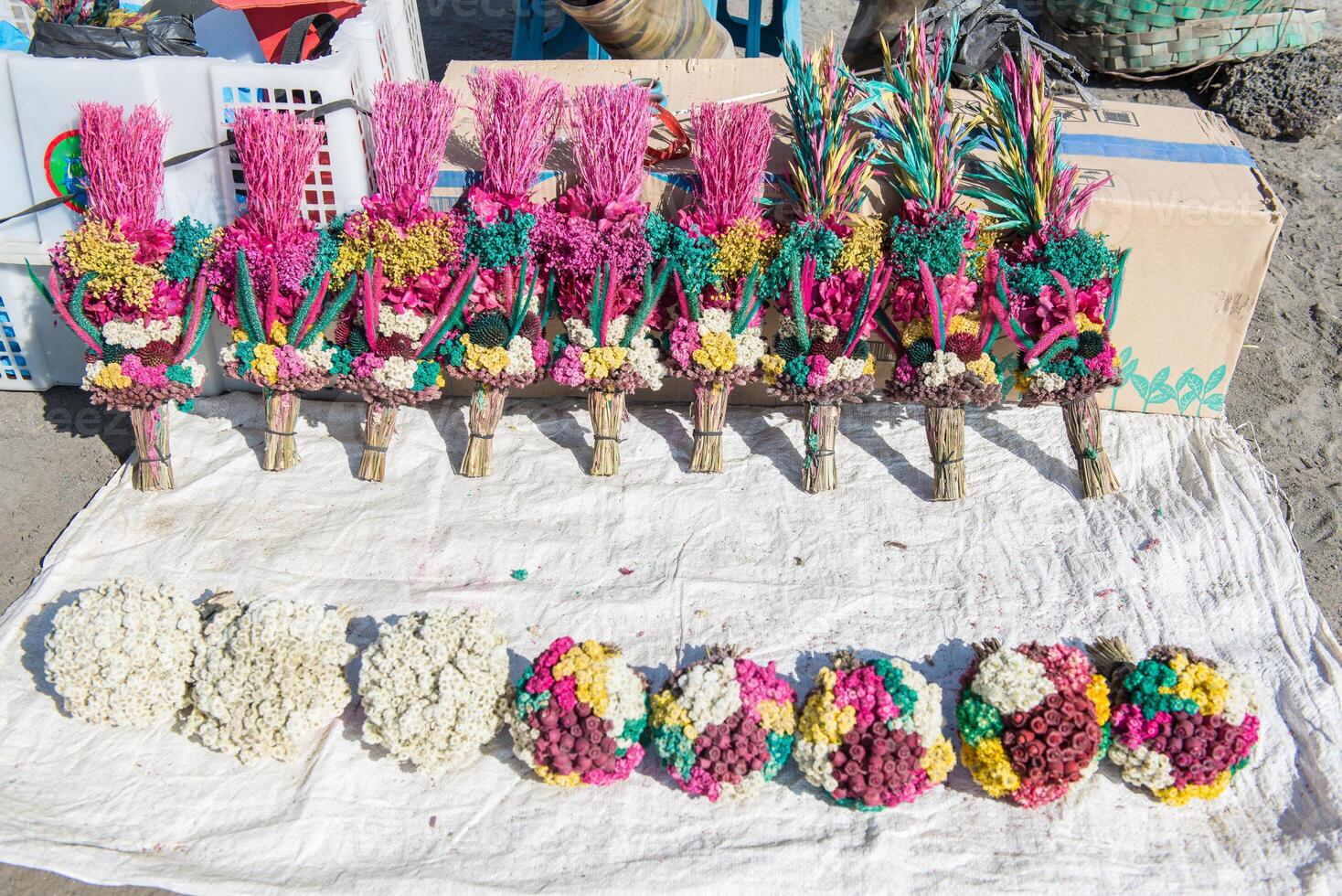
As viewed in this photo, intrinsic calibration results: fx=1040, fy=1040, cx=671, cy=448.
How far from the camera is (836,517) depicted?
11.0ft

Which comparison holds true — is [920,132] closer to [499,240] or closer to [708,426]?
[708,426]

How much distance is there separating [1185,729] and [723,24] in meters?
4.61

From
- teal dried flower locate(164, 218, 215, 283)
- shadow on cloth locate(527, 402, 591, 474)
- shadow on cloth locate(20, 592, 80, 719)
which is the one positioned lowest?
shadow on cloth locate(20, 592, 80, 719)

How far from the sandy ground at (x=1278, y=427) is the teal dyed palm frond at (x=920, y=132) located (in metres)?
1.48

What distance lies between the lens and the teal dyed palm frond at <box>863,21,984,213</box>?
3.19 m

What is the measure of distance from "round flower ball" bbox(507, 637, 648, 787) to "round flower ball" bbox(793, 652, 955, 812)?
418 mm

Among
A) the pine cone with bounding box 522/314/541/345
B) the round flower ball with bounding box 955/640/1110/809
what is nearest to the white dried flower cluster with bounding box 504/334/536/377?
the pine cone with bounding box 522/314/541/345

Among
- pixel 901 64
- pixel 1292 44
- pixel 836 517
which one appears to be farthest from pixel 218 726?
pixel 1292 44

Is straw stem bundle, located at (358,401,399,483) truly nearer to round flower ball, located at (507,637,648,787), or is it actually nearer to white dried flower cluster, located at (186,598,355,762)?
white dried flower cluster, located at (186,598,355,762)

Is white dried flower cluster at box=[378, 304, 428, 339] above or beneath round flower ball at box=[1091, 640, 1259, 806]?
above

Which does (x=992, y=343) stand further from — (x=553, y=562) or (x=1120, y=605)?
(x=553, y=562)

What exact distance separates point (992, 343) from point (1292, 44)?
338 centimetres

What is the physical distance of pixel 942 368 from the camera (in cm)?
325

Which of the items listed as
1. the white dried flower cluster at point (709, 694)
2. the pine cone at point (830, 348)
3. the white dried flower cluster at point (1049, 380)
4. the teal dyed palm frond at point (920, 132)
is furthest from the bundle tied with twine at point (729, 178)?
the white dried flower cluster at point (709, 694)
